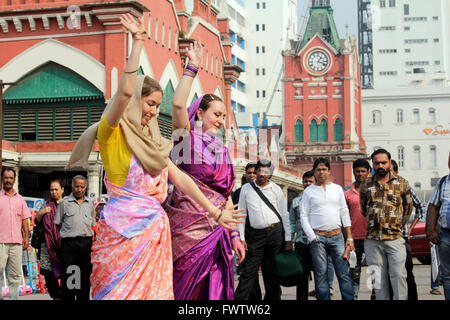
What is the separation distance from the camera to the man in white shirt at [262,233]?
8.41 metres

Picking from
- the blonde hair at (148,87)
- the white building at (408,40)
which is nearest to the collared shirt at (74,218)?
the blonde hair at (148,87)

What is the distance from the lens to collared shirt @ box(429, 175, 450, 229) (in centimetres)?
754

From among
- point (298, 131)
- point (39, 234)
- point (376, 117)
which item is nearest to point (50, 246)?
point (39, 234)

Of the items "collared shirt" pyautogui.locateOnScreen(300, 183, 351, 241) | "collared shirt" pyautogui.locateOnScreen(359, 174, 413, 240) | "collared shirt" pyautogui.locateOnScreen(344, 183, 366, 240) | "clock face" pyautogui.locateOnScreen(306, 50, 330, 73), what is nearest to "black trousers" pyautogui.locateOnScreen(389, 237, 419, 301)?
"collared shirt" pyautogui.locateOnScreen(300, 183, 351, 241)

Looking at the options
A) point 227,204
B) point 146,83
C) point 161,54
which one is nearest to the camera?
point 146,83

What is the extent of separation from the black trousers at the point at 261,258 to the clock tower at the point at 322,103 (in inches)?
2336

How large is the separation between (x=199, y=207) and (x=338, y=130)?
213 feet

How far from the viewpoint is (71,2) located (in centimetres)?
2717

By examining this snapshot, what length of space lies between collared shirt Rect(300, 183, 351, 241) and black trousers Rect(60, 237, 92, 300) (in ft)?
8.73

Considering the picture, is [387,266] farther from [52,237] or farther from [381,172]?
[52,237]
